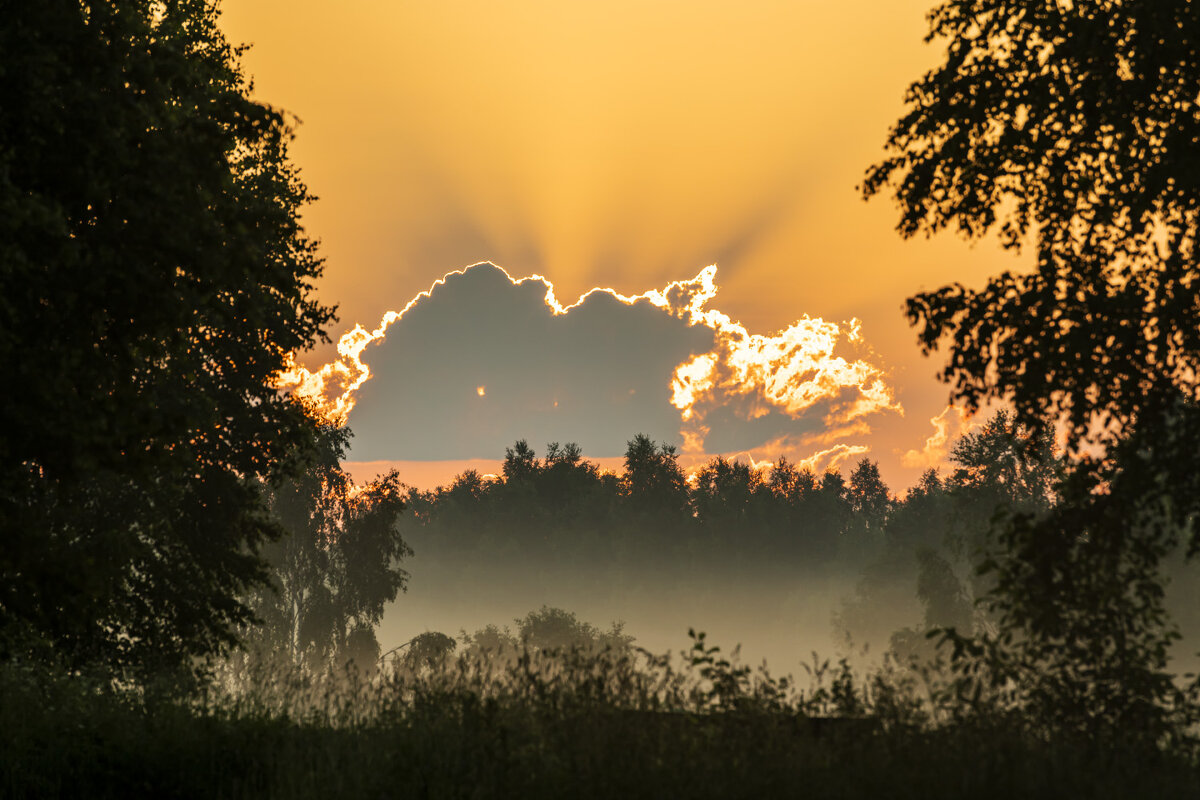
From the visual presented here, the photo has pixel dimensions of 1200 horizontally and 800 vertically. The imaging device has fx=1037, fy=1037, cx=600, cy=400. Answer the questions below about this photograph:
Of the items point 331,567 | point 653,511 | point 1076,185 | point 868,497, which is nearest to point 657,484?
point 653,511

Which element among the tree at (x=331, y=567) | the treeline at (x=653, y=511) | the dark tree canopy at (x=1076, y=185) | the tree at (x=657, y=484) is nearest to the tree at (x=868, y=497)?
the treeline at (x=653, y=511)

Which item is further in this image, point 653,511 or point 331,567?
point 653,511

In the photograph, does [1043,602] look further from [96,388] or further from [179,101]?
[179,101]

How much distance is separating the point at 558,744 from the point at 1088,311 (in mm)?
6029

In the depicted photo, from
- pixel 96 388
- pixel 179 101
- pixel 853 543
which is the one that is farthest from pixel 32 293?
pixel 853 543

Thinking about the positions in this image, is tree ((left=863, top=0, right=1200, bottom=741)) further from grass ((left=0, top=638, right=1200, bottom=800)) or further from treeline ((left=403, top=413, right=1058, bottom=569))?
treeline ((left=403, top=413, right=1058, bottom=569))

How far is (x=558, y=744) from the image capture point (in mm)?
7371

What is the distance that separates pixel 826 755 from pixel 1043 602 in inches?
126

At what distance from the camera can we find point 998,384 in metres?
9.77

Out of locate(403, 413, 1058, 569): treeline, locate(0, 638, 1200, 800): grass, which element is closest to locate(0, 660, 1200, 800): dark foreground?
locate(0, 638, 1200, 800): grass

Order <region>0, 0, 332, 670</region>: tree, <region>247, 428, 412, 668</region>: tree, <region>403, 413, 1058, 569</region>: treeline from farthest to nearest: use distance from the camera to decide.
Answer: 1. <region>403, 413, 1058, 569</region>: treeline
2. <region>247, 428, 412, 668</region>: tree
3. <region>0, 0, 332, 670</region>: tree

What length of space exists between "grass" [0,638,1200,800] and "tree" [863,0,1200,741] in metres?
1.51

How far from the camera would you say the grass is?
22.1 feet

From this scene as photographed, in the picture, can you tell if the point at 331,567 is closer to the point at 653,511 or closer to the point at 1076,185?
the point at 1076,185
